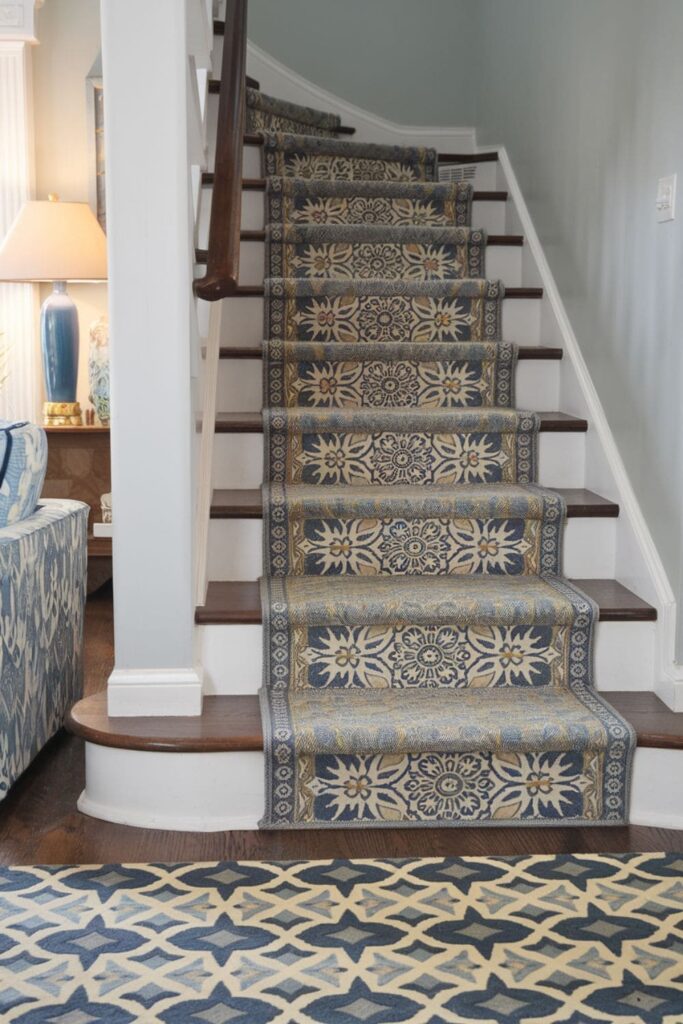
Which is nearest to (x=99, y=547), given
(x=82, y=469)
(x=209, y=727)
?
(x=82, y=469)

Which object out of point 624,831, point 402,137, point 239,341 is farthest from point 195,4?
point 402,137

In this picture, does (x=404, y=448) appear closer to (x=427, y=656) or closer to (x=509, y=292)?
(x=427, y=656)

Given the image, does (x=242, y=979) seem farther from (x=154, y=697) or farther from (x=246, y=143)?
→ (x=246, y=143)

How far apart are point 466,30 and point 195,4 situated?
8.78 feet

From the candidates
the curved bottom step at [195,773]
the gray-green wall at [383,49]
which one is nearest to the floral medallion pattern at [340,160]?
the gray-green wall at [383,49]

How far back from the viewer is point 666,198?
262 centimetres

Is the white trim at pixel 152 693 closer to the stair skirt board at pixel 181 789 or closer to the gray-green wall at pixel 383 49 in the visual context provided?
the stair skirt board at pixel 181 789

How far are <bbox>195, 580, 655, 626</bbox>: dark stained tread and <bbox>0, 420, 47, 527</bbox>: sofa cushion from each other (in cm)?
48

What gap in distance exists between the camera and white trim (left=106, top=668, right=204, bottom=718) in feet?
7.89

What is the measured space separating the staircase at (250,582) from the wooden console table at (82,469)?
1.01 metres

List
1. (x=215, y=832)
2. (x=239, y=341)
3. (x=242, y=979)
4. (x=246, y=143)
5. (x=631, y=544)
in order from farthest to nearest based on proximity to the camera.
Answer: (x=246, y=143), (x=239, y=341), (x=631, y=544), (x=215, y=832), (x=242, y=979)

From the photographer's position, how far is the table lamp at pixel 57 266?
4.38 meters

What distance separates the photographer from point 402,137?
196 inches

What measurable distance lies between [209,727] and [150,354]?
0.79 meters
